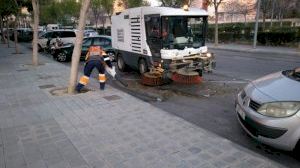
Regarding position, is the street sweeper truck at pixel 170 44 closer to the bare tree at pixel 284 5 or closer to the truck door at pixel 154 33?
the truck door at pixel 154 33

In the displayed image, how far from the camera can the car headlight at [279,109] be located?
13.2 ft

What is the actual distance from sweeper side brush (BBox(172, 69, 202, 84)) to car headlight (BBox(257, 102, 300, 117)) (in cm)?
519

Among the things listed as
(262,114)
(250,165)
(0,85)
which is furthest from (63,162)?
(0,85)

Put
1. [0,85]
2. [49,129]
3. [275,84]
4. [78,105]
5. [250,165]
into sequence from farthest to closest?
[0,85] < [78,105] < [49,129] < [275,84] < [250,165]

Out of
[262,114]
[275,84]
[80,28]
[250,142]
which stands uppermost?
[80,28]

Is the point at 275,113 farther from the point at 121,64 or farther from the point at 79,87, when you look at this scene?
the point at 121,64

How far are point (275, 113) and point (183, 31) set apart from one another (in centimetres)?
617

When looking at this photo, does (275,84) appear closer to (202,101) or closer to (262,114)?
(262,114)

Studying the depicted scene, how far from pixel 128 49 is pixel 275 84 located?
7.64 metres

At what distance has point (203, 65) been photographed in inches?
394

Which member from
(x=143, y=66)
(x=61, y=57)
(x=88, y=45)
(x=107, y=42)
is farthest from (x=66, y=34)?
(x=143, y=66)

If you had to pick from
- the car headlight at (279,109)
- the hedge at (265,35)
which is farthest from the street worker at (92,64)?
the hedge at (265,35)

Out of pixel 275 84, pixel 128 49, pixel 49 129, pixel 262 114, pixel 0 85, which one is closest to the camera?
pixel 262 114

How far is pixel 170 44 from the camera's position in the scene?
9.49 meters
